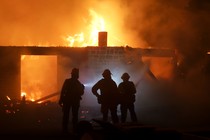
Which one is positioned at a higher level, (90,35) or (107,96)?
(90,35)

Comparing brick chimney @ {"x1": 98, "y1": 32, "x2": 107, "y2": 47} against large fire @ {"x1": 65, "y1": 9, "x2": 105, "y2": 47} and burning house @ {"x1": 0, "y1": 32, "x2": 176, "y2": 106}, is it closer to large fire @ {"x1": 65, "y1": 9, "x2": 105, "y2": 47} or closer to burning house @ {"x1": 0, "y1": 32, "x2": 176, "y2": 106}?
burning house @ {"x1": 0, "y1": 32, "x2": 176, "y2": 106}

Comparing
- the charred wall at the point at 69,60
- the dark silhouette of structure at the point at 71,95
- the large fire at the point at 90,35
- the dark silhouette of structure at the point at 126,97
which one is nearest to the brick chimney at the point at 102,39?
the charred wall at the point at 69,60

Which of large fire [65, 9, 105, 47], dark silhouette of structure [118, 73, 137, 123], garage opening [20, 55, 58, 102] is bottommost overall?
dark silhouette of structure [118, 73, 137, 123]

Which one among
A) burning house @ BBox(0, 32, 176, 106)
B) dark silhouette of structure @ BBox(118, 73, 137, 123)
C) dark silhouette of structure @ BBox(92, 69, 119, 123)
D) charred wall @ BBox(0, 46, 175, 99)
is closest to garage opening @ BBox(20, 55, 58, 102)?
burning house @ BBox(0, 32, 176, 106)

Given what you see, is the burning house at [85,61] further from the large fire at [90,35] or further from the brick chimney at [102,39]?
the large fire at [90,35]

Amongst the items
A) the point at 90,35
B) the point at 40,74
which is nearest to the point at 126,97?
the point at 90,35

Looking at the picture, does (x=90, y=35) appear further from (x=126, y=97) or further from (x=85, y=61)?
(x=126, y=97)

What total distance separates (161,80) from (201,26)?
936cm

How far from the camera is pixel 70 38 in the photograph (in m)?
24.6

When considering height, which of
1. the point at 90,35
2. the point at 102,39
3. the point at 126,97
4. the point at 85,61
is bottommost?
the point at 126,97

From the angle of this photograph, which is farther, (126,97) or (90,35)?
(90,35)

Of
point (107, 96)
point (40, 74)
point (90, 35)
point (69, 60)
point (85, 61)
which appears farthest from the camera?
point (40, 74)

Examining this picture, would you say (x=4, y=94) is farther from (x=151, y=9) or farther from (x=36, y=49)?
(x=151, y=9)

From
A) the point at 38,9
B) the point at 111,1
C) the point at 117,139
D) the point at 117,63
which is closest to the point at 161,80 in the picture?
the point at 117,63
